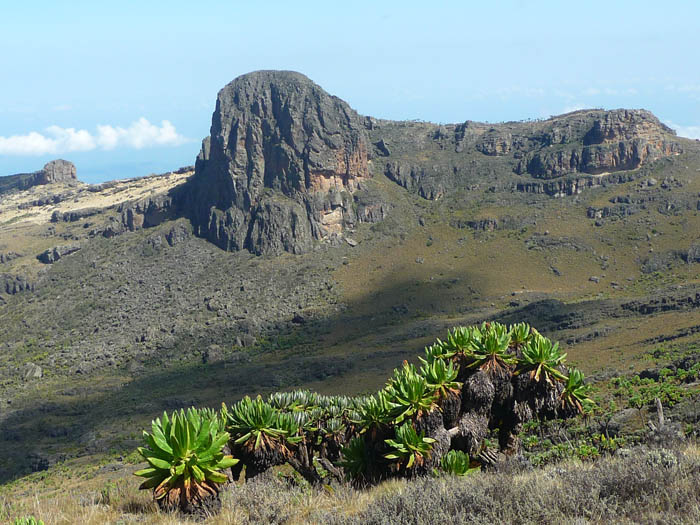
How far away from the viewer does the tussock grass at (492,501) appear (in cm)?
729

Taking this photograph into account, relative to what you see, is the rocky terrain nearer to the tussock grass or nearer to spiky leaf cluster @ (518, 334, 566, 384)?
spiky leaf cluster @ (518, 334, 566, 384)

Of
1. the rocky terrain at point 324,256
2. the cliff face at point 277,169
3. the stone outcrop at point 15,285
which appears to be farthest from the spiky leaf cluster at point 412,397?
the stone outcrop at point 15,285

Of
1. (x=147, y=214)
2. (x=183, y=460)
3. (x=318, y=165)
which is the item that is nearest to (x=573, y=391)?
(x=183, y=460)

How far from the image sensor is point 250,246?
9631 cm

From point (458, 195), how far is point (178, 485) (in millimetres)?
101197

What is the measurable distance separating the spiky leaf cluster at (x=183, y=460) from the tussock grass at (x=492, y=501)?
1.23 feet

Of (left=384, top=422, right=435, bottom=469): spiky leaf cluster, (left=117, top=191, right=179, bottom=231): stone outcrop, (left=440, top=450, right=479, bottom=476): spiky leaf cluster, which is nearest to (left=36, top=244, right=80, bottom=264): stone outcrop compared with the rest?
(left=117, top=191, right=179, bottom=231): stone outcrop

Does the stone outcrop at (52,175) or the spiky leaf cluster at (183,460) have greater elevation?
the stone outcrop at (52,175)

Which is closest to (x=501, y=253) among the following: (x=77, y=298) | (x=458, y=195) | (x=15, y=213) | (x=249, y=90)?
(x=458, y=195)

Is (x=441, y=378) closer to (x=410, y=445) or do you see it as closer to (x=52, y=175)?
(x=410, y=445)

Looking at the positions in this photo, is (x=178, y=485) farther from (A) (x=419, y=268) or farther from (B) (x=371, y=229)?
(B) (x=371, y=229)

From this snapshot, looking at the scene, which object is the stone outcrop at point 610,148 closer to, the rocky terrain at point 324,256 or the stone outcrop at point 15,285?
the rocky terrain at point 324,256

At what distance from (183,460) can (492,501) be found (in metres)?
4.20

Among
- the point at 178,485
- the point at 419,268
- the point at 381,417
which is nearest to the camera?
the point at 178,485
